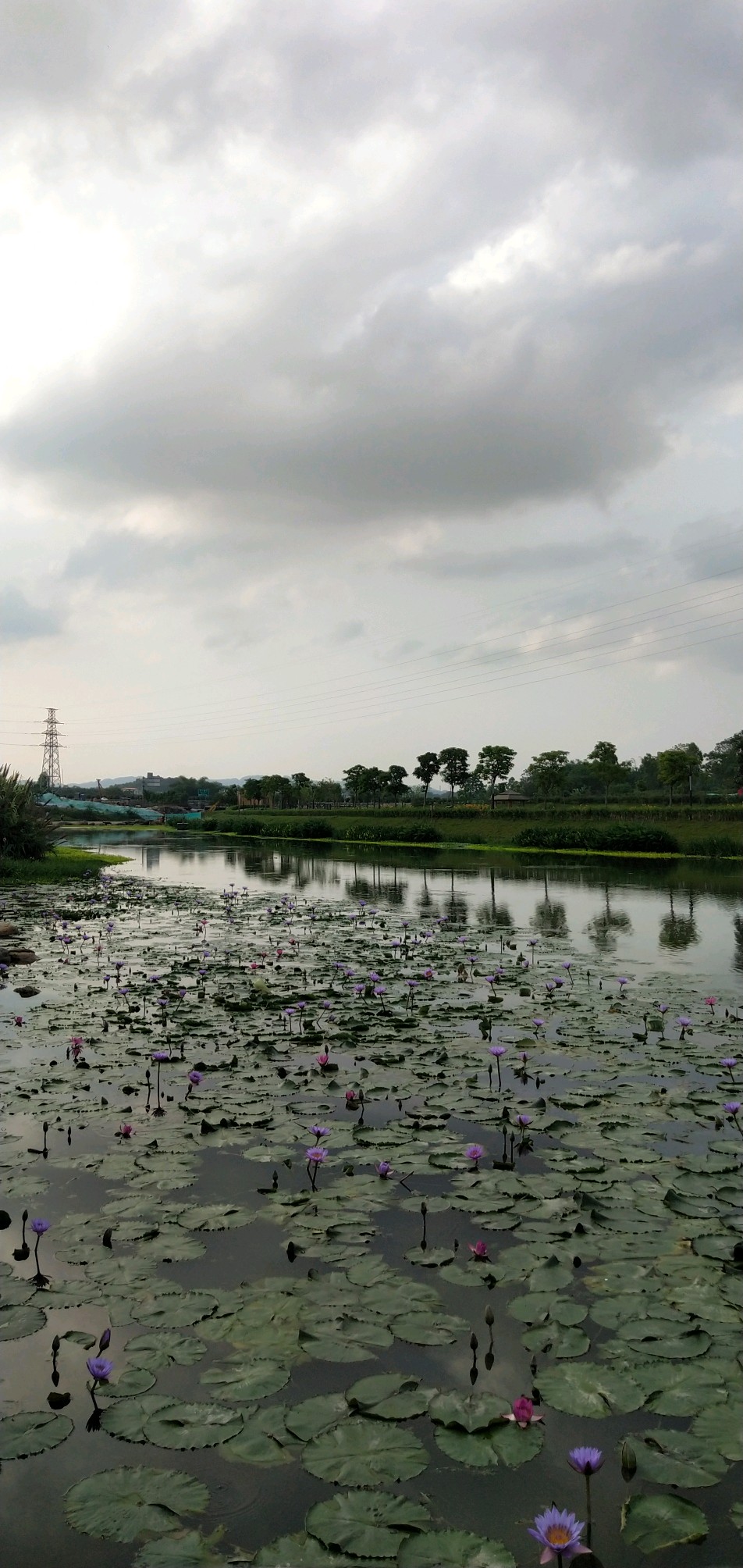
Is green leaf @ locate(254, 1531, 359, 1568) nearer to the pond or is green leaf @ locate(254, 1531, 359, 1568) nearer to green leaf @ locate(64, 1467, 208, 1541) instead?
the pond

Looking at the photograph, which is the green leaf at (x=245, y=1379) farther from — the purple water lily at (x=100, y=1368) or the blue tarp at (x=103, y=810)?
the blue tarp at (x=103, y=810)

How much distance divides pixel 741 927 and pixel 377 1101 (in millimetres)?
11699

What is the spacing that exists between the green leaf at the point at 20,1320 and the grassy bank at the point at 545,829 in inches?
1504

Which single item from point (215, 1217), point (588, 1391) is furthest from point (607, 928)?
point (588, 1391)

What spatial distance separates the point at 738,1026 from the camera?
26.5 feet

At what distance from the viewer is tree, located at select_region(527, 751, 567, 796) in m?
71.2

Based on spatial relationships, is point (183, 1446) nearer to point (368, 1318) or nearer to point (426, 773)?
point (368, 1318)

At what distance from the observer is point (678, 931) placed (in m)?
15.2

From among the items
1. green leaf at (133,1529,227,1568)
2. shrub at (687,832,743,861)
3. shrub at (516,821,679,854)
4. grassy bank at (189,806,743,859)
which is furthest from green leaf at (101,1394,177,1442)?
shrub at (516,821,679,854)

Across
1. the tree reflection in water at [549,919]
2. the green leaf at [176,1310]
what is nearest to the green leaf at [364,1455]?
the green leaf at [176,1310]

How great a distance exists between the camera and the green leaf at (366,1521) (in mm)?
2270

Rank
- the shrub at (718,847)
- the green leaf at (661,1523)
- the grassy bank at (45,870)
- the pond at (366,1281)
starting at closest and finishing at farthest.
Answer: the green leaf at (661,1523)
the pond at (366,1281)
the grassy bank at (45,870)
the shrub at (718,847)

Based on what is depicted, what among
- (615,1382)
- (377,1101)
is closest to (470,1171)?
(377,1101)

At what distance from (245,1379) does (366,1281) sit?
76cm
